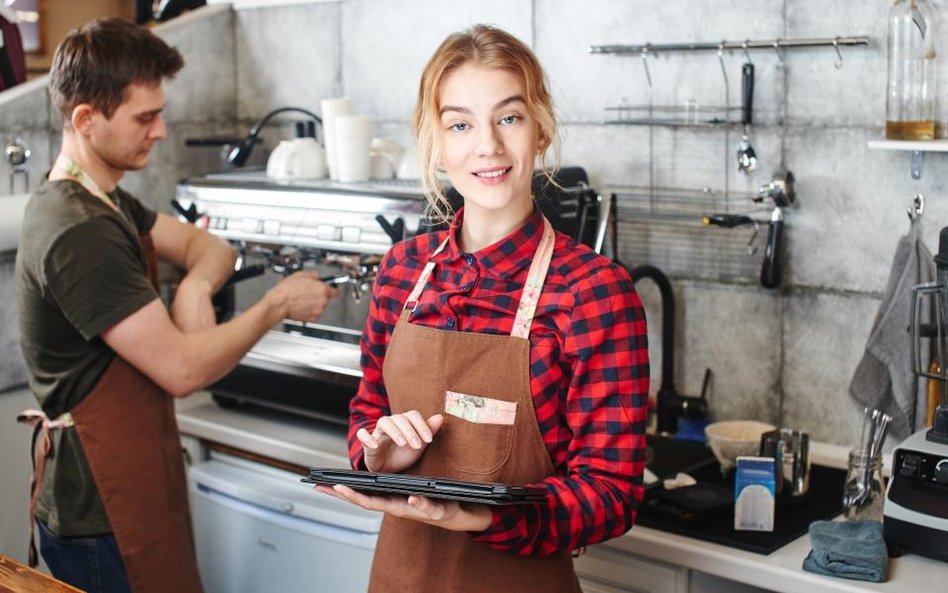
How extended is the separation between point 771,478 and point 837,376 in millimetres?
490

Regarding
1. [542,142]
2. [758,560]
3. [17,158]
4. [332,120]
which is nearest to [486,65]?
[542,142]

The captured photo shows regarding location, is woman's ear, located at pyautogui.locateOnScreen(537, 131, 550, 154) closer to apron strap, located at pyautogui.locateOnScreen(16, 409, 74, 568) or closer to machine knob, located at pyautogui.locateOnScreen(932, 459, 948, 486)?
machine knob, located at pyautogui.locateOnScreen(932, 459, 948, 486)

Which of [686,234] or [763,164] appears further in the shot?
[686,234]

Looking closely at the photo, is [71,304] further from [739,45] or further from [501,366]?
[739,45]

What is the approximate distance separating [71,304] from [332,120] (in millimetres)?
890

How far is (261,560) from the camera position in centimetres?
262

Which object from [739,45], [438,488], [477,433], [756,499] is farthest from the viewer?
[739,45]

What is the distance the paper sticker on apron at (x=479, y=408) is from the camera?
1616 mm

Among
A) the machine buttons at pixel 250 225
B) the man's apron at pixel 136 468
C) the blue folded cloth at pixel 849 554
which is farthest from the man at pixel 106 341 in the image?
the blue folded cloth at pixel 849 554

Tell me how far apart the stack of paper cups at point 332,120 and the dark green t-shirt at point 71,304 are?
0.68 m

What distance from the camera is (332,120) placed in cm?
278

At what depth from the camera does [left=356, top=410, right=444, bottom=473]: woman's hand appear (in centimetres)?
153

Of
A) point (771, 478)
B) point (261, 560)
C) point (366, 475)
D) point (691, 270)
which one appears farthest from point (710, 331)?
point (366, 475)

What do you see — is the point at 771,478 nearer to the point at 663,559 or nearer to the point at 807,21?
the point at 663,559
